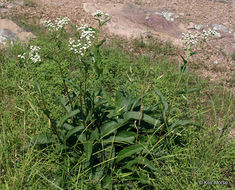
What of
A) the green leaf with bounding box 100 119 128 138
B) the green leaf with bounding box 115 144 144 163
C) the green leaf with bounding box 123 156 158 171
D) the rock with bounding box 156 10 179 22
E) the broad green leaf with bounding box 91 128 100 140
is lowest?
the rock with bounding box 156 10 179 22

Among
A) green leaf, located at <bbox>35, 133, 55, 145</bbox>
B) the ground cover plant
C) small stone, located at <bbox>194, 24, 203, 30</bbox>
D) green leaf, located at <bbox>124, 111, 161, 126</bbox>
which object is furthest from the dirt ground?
green leaf, located at <bbox>35, 133, 55, 145</bbox>

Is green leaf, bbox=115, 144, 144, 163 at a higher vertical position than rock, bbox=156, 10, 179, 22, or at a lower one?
higher

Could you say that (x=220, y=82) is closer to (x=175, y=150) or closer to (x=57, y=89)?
(x=175, y=150)

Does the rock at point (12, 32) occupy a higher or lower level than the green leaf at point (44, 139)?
lower

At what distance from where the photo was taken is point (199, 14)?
8.93 meters

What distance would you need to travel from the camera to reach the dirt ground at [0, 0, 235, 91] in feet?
20.6

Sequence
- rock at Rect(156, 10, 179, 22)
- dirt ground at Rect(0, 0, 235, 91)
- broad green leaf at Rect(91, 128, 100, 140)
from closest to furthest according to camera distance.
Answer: broad green leaf at Rect(91, 128, 100, 140) → dirt ground at Rect(0, 0, 235, 91) → rock at Rect(156, 10, 179, 22)

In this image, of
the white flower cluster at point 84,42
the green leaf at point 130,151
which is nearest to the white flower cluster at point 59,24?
the white flower cluster at point 84,42

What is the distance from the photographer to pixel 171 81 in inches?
196

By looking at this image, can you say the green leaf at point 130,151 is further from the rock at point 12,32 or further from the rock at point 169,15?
the rock at point 169,15

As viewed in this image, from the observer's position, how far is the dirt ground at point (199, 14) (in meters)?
6.29

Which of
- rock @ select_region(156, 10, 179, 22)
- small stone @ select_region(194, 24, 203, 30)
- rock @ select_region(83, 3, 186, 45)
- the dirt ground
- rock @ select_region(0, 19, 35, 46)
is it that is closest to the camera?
rock @ select_region(0, 19, 35, 46)

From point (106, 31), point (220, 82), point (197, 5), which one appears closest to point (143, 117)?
point (220, 82)

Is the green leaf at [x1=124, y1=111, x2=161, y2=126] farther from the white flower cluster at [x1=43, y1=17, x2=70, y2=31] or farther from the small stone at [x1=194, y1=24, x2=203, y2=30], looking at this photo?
the small stone at [x1=194, y1=24, x2=203, y2=30]
